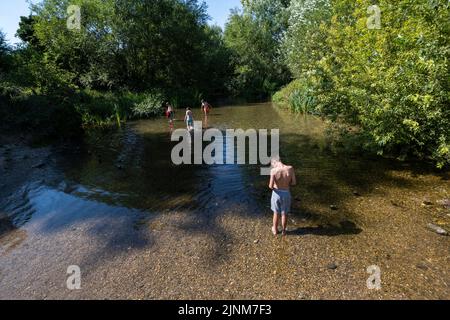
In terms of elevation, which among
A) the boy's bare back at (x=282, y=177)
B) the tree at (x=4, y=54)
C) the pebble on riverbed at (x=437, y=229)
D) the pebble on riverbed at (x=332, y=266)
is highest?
the tree at (x=4, y=54)

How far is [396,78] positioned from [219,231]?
6.65m

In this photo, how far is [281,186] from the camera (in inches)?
267

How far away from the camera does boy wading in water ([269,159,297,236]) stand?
21.9 ft

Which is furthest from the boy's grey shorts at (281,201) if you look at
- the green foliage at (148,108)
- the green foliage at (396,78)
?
the green foliage at (148,108)

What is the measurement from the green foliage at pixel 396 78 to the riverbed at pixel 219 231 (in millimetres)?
1385

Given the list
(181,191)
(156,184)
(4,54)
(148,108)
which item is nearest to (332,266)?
(181,191)

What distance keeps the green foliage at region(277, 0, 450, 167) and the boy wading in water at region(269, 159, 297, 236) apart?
4.19 m

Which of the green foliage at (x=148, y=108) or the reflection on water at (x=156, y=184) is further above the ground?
the green foliage at (x=148, y=108)

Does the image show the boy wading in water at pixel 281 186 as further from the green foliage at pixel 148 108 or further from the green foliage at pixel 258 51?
the green foliage at pixel 258 51

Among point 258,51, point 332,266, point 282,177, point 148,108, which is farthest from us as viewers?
point 258,51

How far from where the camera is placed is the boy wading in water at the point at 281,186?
667cm

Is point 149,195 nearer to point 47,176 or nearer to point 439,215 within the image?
point 47,176

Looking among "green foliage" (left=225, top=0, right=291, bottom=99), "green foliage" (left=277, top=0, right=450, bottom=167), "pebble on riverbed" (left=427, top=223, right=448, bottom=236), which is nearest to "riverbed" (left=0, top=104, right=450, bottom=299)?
"pebble on riverbed" (left=427, top=223, right=448, bottom=236)

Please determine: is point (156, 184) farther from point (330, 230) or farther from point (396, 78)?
point (396, 78)
